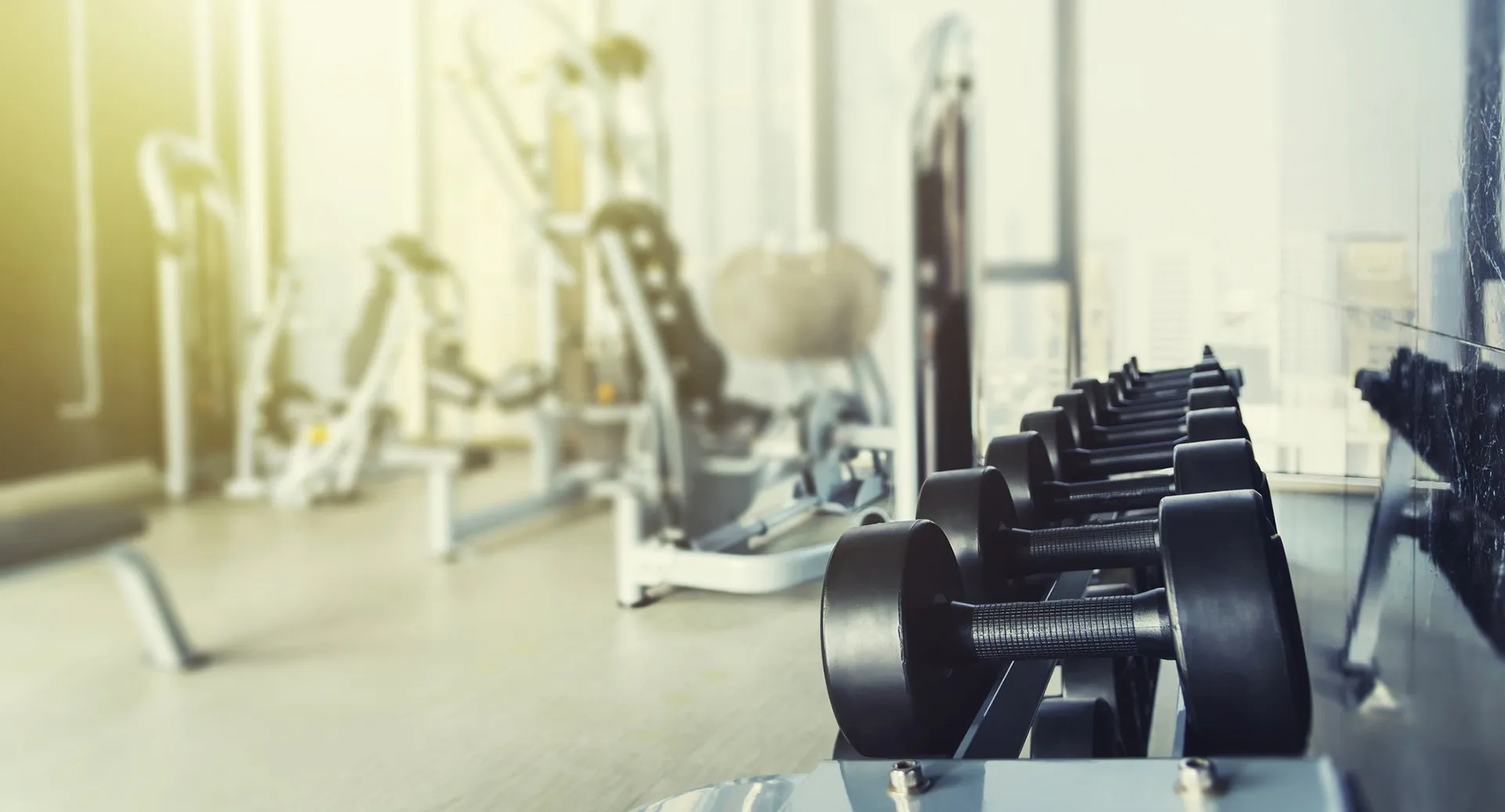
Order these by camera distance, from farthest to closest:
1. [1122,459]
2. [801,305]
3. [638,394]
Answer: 1. [638,394]
2. [801,305]
3. [1122,459]

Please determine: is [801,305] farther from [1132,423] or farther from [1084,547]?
[1084,547]

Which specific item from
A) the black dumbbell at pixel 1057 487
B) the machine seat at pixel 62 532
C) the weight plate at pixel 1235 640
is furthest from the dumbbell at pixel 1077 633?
the machine seat at pixel 62 532

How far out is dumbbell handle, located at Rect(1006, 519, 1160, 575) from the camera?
0.49 metres

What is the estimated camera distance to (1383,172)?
0.54 meters

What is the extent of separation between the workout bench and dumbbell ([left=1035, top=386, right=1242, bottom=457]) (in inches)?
45.8

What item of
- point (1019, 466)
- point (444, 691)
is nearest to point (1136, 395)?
point (1019, 466)

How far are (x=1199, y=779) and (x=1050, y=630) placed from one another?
0.32ft

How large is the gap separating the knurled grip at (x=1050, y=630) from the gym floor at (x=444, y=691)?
0.27ft

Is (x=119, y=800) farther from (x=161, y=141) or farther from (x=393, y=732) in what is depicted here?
(x=161, y=141)

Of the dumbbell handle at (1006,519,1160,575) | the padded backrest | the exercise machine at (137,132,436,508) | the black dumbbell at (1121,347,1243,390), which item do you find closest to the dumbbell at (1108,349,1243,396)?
the black dumbbell at (1121,347,1243,390)

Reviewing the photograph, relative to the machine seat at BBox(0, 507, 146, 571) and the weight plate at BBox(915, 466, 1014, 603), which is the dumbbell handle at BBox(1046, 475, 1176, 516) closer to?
the weight plate at BBox(915, 466, 1014, 603)

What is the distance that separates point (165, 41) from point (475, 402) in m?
1.45

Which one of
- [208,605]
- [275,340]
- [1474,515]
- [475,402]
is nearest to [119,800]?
[1474,515]

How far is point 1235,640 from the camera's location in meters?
0.34
